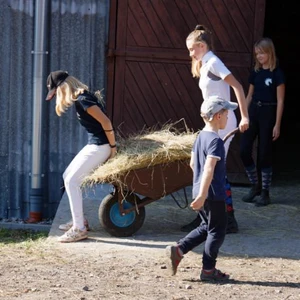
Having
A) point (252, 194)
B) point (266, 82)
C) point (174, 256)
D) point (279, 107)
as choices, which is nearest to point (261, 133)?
point (279, 107)

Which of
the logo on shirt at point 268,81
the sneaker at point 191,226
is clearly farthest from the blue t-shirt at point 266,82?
the sneaker at point 191,226

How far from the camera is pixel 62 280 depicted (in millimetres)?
6199

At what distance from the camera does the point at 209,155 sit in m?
5.86

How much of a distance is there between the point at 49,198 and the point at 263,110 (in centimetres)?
285

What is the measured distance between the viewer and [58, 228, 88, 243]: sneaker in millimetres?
7156

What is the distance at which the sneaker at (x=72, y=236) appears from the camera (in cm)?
716

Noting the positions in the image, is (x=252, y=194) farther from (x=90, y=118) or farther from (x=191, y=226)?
(x=90, y=118)

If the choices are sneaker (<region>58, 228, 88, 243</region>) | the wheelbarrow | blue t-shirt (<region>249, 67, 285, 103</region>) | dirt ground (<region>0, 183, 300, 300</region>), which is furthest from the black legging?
sneaker (<region>58, 228, 88, 243</region>)

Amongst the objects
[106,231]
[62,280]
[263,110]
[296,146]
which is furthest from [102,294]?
[296,146]

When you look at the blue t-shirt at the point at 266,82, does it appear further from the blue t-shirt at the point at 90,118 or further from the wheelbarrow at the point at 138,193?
the blue t-shirt at the point at 90,118

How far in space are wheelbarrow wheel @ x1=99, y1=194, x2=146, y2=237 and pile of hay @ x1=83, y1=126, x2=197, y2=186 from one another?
12.1 inches

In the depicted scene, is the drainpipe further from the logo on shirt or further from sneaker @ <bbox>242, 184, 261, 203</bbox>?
the logo on shirt

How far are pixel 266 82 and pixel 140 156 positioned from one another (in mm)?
1913

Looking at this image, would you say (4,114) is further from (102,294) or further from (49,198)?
(102,294)
